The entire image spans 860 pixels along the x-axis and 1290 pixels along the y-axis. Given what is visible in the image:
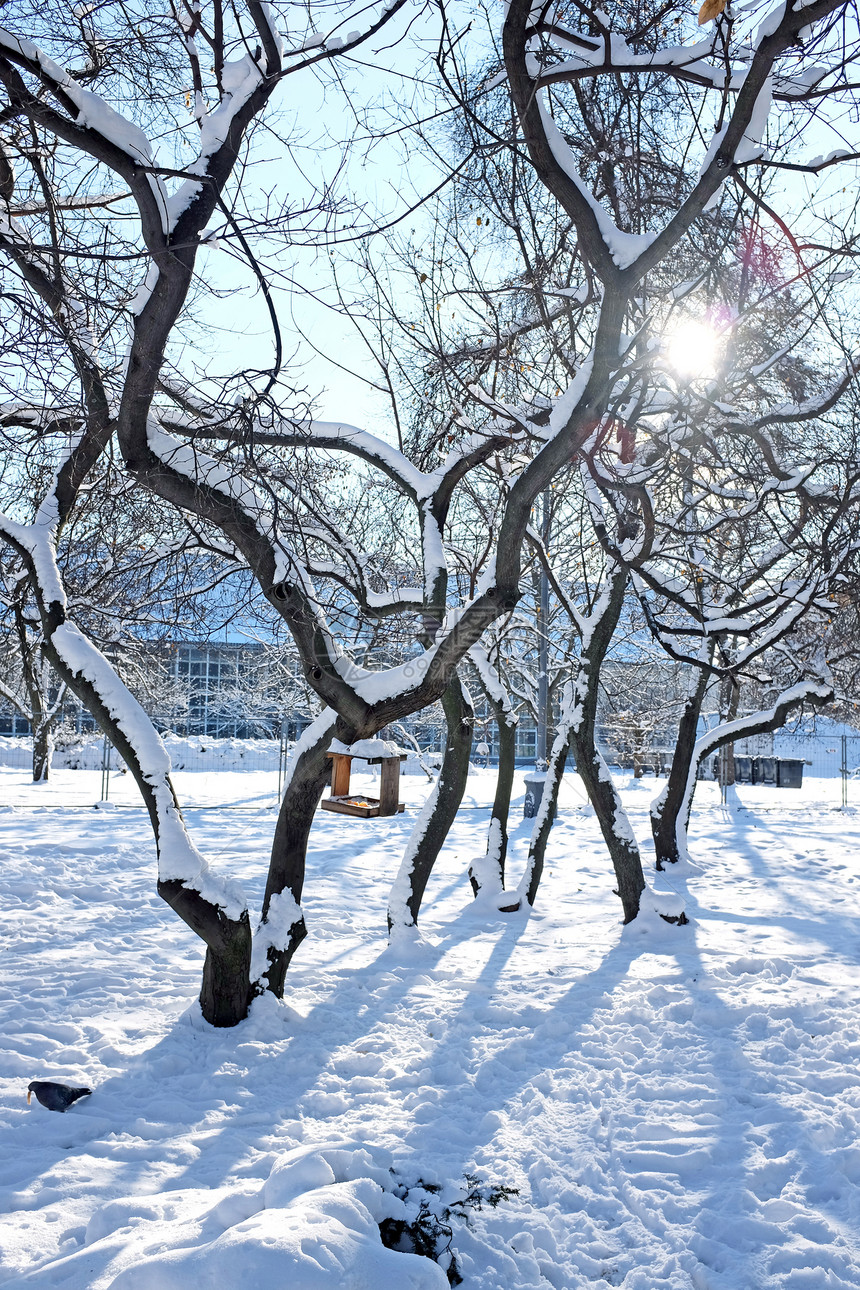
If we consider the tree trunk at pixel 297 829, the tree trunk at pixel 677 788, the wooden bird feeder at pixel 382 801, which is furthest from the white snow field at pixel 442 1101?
the wooden bird feeder at pixel 382 801

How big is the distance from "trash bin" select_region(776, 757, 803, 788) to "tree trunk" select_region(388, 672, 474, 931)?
23.0 metres

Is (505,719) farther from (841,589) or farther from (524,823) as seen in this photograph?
(524,823)

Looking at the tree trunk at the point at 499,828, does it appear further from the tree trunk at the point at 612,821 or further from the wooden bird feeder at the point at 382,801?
the wooden bird feeder at the point at 382,801

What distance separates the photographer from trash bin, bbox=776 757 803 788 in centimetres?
2691

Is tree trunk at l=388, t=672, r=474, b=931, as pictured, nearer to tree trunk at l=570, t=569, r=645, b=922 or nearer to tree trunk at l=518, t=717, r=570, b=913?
tree trunk at l=570, t=569, r=645, b=922

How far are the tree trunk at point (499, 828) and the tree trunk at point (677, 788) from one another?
200 cm

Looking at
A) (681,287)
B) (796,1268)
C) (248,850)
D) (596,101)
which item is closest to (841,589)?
(681,287)

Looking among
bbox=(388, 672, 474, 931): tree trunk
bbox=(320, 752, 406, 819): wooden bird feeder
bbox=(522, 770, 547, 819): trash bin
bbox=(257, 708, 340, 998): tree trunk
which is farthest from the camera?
bbox=(320, 752, 406, 819): wooden bird feeder

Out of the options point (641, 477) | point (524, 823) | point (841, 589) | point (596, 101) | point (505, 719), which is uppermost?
point (596, 101)

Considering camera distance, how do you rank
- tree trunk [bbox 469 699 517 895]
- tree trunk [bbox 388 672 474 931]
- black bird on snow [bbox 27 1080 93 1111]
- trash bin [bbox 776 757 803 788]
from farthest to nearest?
trash bin [bbox 776 757 803 788] < tree trunk [bbox 469 699 517 895] < tree trunk [bbox 388 672 474 931] < black bird on snow [bbox 27 1080 93 1111]

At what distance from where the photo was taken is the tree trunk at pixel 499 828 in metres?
8.34

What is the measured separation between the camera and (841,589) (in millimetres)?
7898

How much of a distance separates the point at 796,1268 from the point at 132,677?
15386 mm

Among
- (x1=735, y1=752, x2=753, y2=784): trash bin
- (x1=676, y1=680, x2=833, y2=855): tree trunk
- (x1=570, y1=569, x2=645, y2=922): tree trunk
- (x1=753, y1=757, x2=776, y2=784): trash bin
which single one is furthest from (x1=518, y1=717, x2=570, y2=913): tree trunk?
(x1=735, y1=752, x2=753, y2=784): trash bin
